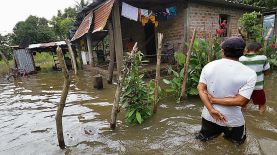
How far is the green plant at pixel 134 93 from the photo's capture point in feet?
16.0

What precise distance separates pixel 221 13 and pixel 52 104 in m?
9.68

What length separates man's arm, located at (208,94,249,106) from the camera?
2506mm

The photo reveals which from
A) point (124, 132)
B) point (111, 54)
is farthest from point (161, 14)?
point (124, 132)

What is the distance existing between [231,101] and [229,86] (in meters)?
0.17

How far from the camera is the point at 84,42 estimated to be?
1669 centimetres

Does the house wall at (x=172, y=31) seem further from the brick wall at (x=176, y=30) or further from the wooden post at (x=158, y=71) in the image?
the wooden post at (x=158, y=71)

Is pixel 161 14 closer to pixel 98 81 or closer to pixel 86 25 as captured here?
pixel 86 25

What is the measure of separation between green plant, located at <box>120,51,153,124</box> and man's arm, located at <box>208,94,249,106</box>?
2376 mm

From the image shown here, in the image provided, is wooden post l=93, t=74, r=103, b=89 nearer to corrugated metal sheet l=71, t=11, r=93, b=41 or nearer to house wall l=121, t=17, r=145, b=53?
corrugated metal sheet l=71, t=11, r=93, b=41

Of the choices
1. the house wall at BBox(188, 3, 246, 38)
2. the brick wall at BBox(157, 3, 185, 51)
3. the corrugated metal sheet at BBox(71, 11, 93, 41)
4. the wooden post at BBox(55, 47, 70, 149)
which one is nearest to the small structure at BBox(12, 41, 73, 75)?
the corrugated metal sheet at BBox(71, 11, 93, 41)

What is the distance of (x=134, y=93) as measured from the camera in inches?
196

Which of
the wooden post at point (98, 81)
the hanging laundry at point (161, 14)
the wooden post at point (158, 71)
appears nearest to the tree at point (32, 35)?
the hanging laundry at point (161, 14)

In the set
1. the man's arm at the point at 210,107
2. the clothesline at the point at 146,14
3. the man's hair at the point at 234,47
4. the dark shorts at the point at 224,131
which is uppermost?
the clothesline at the point at 146,14

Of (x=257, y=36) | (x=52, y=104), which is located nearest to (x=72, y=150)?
(x=52, y=104)
